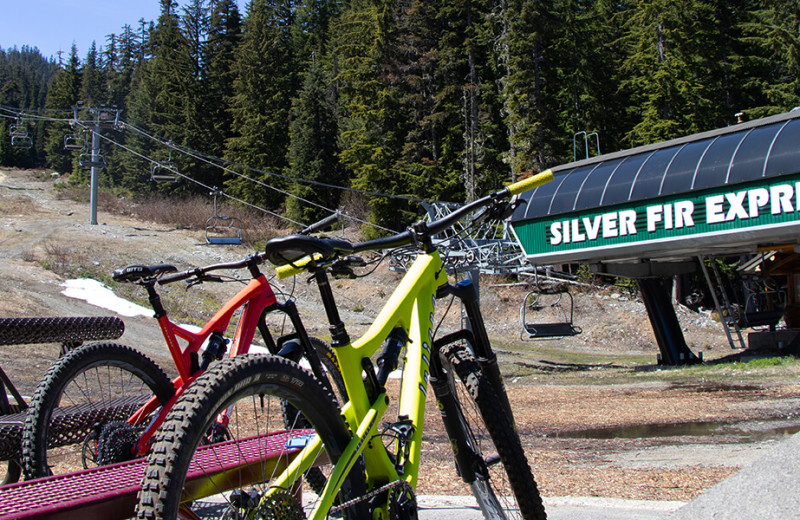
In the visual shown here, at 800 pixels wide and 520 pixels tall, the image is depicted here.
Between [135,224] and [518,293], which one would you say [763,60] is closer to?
[518,293]

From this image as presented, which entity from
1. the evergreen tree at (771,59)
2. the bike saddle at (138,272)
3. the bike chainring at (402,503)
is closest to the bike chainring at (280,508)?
the bike chainring at (402,503)

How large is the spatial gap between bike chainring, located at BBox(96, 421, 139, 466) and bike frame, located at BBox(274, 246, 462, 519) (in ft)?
4.34

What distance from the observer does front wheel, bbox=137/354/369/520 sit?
6.23ft

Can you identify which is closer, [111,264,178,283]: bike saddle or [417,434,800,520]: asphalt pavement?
[417,434,800,520]: asphalt pavement

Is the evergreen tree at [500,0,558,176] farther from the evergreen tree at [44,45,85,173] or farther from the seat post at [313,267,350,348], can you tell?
the evergreen tree at [44,45,85,173]

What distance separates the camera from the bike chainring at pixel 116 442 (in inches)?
142

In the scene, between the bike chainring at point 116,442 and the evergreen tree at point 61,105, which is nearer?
the bike chainring at point 116,442

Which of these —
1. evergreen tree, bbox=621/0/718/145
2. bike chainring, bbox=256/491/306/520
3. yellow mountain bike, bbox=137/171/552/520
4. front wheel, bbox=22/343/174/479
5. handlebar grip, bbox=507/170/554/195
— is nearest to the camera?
yellow mountain bike, bbox=137/171/552/520

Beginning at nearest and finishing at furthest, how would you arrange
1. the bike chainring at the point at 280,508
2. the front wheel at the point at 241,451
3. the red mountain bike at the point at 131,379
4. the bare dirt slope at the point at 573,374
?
1. the front wheel at the point at 241,451
2. the bike chainring at the point at 280,508
3. the red mountain bike at the point at 131,379
4. the bare dirt slope at the point at 573,374

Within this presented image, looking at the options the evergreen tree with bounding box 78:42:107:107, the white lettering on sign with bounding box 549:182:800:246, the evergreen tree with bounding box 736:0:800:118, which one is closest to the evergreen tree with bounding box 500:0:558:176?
the evergreen tree with bounding box 736:0:800:118

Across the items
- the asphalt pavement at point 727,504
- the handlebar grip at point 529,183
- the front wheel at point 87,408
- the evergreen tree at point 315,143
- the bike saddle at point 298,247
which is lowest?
the asphalt pavement at point 727,504

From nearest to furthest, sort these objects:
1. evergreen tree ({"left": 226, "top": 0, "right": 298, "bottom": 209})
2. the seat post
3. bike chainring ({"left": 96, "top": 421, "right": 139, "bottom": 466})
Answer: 1. the seat post
2. bike chainring ({"left": 96, "top": 421, "right": 139, "bottom": 466})
3. evergreen tree ({"left": 226, "top": 0, "right": 298, "bottom": 209})

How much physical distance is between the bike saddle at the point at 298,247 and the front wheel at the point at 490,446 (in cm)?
90

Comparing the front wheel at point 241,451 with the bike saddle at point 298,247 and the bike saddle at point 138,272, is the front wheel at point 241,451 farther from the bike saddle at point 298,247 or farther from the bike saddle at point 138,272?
the bike saddle at point 138,272
